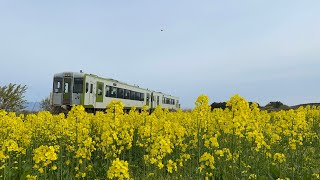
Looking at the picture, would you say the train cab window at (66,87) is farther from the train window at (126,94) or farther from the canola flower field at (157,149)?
the canola flower field at (157,149)

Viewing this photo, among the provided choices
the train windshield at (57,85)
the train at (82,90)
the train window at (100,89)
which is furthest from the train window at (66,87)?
the train window at (100,89)

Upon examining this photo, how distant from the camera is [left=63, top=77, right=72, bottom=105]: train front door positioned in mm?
22797

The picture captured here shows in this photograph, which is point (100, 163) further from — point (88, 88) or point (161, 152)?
point (88, 88)

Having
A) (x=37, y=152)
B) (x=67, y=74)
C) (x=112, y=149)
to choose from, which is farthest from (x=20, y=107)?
(x=37, y=152)

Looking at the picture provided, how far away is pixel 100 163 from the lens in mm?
6695

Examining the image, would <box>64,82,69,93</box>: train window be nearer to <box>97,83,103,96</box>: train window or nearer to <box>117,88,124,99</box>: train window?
<box>97,83,103,96</box>: train window

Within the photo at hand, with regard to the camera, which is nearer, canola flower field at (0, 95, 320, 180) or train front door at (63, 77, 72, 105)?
canola flower field at (0, 95, 320, 180)

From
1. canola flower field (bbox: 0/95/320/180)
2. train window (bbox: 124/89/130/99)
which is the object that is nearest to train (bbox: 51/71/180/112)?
train window (bbox: 124/89/130/99)

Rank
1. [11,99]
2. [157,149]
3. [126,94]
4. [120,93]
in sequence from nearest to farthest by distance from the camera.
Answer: [157,149]
[11,99]
[120,93]
[126,94]

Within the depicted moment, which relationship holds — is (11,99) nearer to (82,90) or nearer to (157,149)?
(82,90)

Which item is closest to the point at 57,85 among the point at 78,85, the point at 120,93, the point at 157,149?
the point at 78,85

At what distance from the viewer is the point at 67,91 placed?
22891mm

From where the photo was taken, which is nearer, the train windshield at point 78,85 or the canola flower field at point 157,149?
the canola flower field at point 157,149

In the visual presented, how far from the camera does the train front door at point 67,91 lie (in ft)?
74.8
